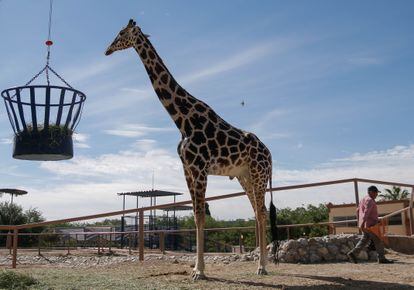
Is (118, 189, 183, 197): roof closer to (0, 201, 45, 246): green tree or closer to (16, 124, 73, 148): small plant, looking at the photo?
(0, 201, 45, 246): green tree

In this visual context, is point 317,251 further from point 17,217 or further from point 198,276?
point 17,217

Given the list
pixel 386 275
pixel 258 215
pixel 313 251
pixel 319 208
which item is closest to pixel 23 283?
pixel 258 215

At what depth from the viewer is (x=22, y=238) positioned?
84.3 ft

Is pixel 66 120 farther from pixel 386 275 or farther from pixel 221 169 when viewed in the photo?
pixel 386 275

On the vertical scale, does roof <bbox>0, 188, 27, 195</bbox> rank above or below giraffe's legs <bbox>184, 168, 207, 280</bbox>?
above

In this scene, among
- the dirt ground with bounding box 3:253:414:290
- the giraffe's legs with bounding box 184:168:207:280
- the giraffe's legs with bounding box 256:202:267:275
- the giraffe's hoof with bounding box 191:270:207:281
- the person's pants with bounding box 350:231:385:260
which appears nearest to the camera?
the dirt ground with bounding box 3:253:414:290

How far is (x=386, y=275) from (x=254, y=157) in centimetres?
243

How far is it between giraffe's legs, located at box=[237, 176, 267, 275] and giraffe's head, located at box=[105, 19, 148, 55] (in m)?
2.66

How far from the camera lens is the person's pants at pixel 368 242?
7.85 meters

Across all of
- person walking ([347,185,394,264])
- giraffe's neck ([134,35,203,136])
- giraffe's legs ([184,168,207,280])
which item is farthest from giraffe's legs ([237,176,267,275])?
person walking ([347,185,394,264])

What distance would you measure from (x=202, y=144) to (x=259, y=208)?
142 centimetres

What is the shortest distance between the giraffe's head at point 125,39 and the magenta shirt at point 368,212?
469 centimetres

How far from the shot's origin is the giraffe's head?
7008mm

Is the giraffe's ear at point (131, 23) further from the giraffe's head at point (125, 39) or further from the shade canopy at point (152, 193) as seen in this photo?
the shade canopy at point (152, 193)
